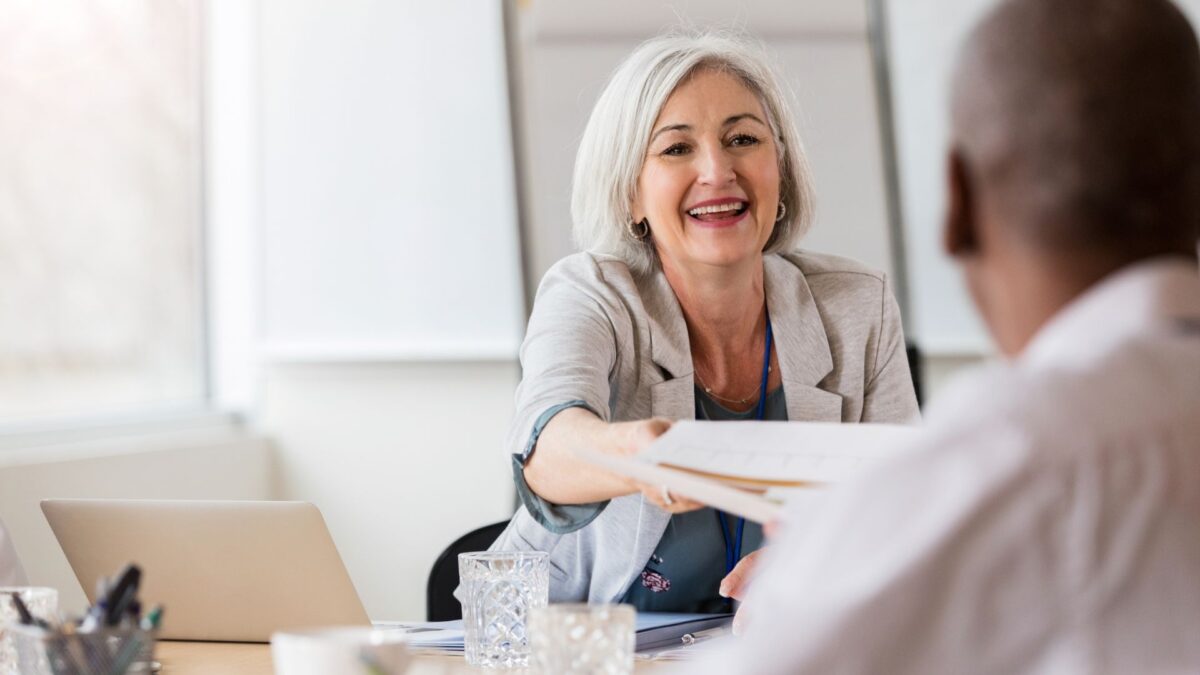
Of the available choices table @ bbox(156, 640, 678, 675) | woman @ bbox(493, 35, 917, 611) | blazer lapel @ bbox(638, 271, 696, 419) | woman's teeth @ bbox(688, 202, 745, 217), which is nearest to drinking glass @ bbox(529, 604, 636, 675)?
table @ bbox(156, 640, 678, 675)

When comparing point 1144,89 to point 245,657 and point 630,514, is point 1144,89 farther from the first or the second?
point 630,514

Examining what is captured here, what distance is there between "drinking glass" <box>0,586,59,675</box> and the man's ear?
0.91 meters

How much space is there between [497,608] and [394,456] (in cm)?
278

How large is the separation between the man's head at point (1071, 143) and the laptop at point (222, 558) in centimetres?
89

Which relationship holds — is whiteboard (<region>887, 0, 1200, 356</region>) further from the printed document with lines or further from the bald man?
the bald man

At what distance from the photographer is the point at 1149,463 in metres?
0.72

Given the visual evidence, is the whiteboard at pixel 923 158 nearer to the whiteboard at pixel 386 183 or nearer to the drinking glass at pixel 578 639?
the whiteboard at pixel 386 183

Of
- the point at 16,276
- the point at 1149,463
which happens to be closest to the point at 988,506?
the point at 1149,463

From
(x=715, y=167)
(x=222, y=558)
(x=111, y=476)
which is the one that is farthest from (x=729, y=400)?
(x=111, y=476)

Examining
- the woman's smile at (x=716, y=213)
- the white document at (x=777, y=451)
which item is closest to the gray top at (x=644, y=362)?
the woman's smile at (x=716, y=213)

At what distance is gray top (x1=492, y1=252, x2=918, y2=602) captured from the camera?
1950 mm

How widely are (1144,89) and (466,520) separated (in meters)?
3.54

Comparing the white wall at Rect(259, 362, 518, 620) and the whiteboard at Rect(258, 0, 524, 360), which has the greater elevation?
the whiteboard at Rect(258, 0, 524, 360)

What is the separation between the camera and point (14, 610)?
1.33 metres
